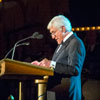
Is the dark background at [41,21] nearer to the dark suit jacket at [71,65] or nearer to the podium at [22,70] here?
the dark suit jacket at [71,65]

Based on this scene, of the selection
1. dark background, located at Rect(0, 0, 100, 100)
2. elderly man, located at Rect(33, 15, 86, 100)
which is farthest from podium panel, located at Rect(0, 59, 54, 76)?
dark background, located at Rect(0, 0, 100, 100)

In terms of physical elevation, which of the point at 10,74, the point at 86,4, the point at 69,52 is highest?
the point at 86,4

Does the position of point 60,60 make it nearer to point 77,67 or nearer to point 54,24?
point 77,67

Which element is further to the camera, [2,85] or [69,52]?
[2,85]

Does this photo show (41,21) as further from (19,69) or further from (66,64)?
(19,69)

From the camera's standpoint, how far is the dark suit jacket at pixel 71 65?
1932 millimetres

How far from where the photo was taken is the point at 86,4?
334 inches

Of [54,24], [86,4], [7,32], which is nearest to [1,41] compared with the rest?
[7,32]

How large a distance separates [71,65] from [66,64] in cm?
4

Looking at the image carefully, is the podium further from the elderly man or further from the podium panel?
the elderly man

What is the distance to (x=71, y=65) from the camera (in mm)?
1997

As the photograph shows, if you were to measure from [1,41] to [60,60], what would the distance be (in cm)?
867

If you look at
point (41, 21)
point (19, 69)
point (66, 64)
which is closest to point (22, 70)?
point (19, 69)

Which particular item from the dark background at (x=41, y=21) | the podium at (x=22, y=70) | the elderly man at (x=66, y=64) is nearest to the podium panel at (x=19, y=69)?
the podium at (x=22, y=70)
